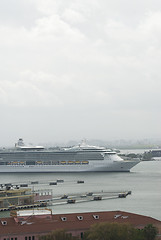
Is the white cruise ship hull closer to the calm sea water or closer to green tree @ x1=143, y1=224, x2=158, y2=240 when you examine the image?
the calm sea water

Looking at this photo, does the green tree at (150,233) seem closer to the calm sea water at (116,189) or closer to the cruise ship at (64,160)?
the calm sea water at (116,189)

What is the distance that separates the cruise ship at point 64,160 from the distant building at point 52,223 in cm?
3363

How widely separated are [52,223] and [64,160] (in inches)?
1528

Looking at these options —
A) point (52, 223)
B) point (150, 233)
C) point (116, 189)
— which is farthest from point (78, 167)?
point (150, 233)

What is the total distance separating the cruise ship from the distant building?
110ft

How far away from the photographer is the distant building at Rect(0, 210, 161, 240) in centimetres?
1775

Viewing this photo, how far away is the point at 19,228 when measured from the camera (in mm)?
18031

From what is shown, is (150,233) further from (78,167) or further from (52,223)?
(78,167)

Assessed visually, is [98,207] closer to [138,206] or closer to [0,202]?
[138,206]

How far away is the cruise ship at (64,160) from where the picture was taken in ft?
178

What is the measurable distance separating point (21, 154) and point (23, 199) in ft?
92.6

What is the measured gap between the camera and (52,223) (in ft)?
60.6

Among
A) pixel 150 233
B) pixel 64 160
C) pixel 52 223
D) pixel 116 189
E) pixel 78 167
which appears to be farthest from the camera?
pixel 64 160

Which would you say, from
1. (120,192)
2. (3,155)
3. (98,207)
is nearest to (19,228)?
(98,207)
